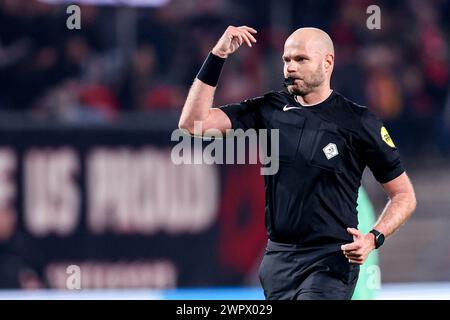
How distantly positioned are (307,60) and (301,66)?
50mm

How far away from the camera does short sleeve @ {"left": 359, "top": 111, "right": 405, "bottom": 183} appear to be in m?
6.21

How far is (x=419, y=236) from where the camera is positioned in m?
12.4

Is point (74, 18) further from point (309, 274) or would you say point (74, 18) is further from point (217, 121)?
point (309, 274)

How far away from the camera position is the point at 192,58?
13.5 m

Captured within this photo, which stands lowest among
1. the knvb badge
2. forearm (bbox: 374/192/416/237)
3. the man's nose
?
forearm (bbox: 374/192/416/237)

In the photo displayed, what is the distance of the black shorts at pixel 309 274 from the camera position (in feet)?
19.9

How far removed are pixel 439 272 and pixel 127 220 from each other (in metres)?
3.55

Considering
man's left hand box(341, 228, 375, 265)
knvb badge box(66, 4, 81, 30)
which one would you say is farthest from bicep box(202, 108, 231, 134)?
knvb badge box(66, 4, 81, 30)

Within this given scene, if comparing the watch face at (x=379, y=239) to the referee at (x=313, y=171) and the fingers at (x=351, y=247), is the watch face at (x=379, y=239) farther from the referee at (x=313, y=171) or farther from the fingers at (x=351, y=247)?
the fingers at (x=351, y=247)

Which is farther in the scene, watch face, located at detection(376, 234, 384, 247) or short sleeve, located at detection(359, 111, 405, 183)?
short sleeve, located at detection(359, 111, 405, 183)

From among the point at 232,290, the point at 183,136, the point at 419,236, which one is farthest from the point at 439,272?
the point at 183,136

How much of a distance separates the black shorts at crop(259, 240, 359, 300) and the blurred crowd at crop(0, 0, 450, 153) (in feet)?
17.2

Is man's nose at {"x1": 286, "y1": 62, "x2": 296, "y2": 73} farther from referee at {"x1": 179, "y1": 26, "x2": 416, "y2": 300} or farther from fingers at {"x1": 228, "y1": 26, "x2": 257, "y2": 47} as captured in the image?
fingers at {"x1": 228, "y1": 26, "x2": 257, "y2": 47}

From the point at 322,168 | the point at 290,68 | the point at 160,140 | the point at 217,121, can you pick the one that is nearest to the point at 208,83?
the point at 217,121
